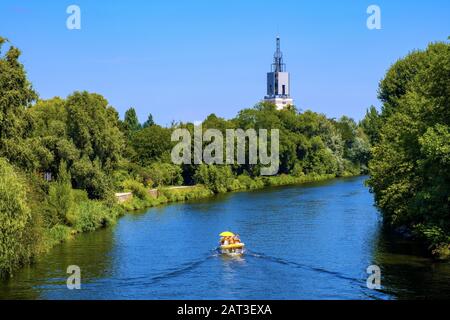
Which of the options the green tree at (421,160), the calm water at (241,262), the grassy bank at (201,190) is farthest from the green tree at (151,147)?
the green tree at (421,160)

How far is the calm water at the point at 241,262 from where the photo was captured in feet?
114

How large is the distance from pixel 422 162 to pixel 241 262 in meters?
11.9

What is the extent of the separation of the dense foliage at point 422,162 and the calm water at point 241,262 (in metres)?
2.38

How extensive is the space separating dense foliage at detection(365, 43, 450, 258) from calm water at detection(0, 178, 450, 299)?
7.81 feet

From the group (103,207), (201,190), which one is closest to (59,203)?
(103,207)

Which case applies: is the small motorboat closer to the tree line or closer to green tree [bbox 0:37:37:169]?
the tree line

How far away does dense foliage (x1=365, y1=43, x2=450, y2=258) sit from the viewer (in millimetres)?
38344

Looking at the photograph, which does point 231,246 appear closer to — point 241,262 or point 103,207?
Result: point 241,262

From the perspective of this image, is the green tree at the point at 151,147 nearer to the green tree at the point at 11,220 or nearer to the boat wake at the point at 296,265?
the boat wake at the point at 296,265

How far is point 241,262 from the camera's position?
4178cm

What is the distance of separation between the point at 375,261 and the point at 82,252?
1841cm
